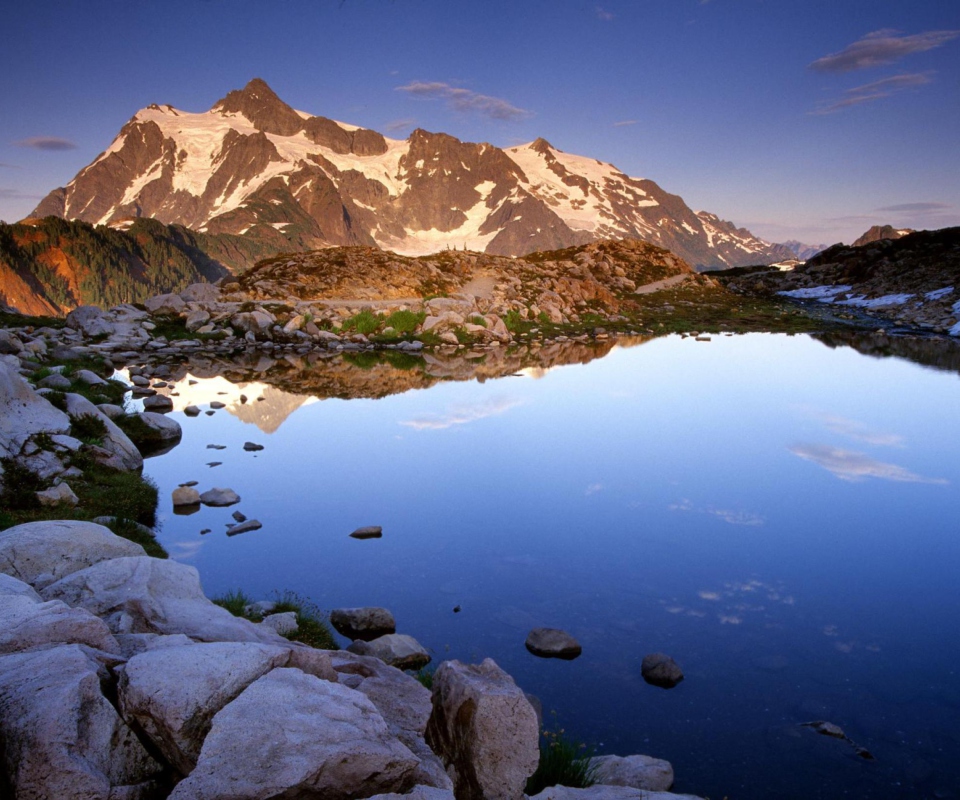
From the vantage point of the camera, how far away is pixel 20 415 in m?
14.9

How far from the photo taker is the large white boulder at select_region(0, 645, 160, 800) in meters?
4.47

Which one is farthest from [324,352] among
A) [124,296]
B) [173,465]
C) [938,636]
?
[124,296]

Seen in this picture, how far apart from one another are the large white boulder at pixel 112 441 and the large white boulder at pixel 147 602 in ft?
32.0

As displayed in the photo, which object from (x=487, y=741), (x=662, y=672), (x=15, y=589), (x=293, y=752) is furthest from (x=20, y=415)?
(x=662, y=672)

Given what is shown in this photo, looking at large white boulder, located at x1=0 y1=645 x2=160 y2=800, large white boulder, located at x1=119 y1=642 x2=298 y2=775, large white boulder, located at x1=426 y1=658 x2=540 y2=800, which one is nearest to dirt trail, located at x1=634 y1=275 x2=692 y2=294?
large white boulder, located at x1=426 y1=658 x2=540 y2=800

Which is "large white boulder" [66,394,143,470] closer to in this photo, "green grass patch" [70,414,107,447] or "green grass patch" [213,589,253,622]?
"green grass patch" [70,414,107,447]

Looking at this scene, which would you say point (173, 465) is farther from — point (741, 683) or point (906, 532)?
point (906, 532)

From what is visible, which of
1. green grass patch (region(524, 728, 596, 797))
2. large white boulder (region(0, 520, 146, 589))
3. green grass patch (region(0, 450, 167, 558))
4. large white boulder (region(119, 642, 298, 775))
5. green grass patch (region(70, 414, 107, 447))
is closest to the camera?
large white boulder (region(119, 642, 298, 775))

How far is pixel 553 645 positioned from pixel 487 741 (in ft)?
14.7

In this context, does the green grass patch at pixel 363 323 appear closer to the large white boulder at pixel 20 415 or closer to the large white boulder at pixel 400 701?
the large white boulder at pixel 20 415

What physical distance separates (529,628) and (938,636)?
21.9 ft

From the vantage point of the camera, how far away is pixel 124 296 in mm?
130375

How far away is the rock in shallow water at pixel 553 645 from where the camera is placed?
9961mm

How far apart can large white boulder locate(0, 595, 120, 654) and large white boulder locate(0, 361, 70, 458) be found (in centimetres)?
956
